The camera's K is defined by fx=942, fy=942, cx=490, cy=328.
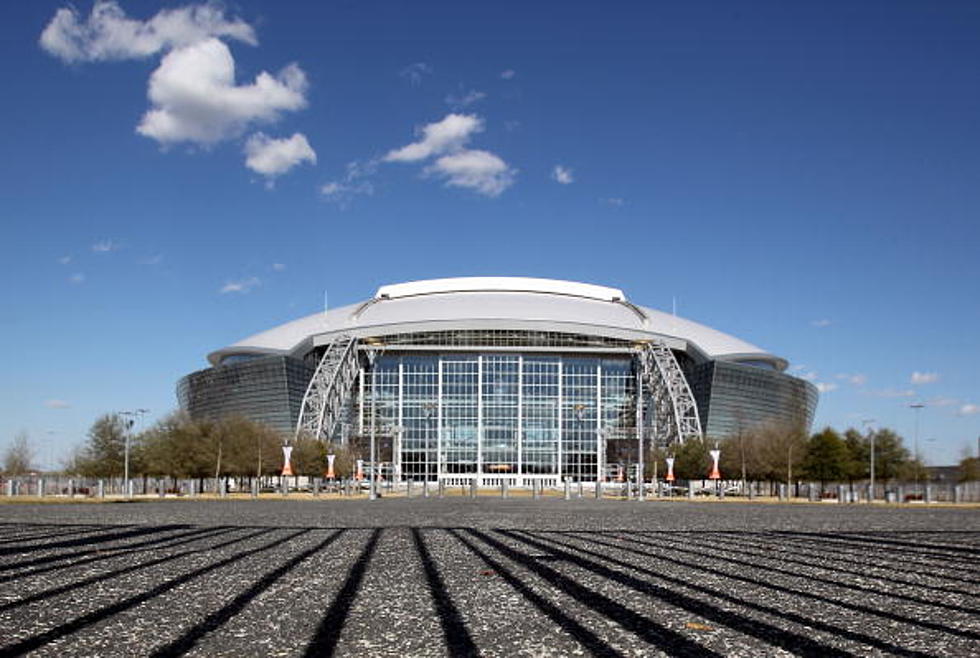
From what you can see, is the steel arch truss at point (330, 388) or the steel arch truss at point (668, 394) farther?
the steel arch truss at point (330, 388)

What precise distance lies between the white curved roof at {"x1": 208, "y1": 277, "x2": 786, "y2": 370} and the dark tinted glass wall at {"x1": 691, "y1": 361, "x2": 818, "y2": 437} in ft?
20.0

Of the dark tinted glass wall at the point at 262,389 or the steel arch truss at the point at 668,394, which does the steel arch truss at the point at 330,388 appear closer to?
the dark tinted glass wall at the point at 262,389

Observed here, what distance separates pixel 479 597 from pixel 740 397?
4987 inches

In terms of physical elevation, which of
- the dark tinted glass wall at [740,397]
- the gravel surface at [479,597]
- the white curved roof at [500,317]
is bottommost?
the gravel surface at [479,597]

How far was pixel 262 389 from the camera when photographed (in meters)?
134

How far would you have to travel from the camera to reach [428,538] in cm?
2166

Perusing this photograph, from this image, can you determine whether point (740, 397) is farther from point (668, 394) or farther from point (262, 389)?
point (262, 389)

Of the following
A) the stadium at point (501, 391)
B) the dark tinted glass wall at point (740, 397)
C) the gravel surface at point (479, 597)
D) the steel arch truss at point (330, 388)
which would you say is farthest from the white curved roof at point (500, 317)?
the gravel surface at point (479, 597)

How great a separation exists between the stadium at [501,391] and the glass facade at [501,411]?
5.7 inches

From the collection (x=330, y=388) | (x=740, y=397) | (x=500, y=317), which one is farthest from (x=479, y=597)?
(x=740, y=397)

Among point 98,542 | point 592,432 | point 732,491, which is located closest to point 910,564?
point 98,542

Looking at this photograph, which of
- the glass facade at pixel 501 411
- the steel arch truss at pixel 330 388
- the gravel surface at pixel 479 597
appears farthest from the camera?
the glass facade at pixel 501 411

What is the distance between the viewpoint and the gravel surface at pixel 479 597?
826 centimetres

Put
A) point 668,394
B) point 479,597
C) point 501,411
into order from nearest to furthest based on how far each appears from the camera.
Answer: point 479,597 < point 668,394 < point 501,411
